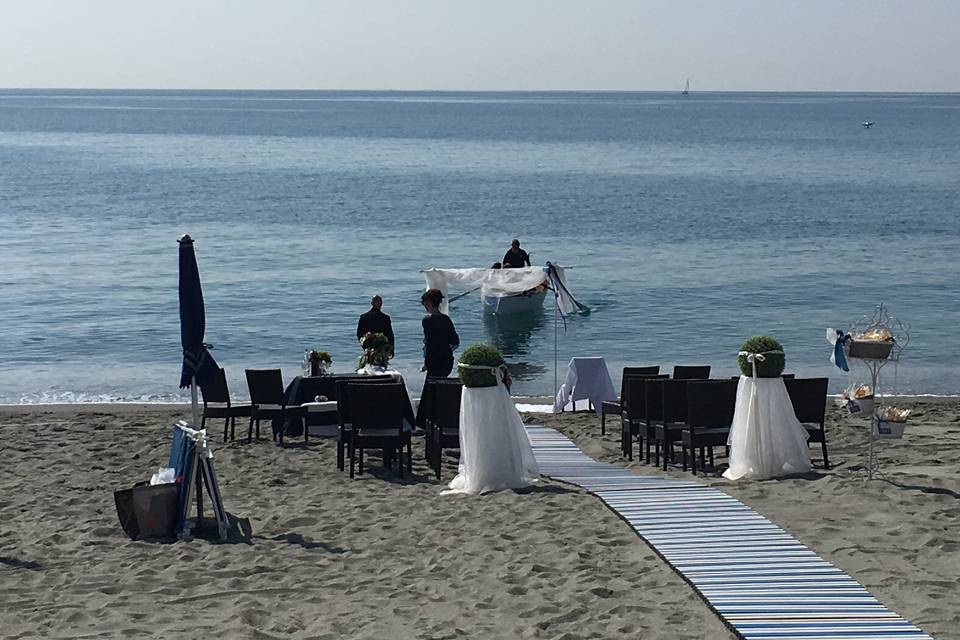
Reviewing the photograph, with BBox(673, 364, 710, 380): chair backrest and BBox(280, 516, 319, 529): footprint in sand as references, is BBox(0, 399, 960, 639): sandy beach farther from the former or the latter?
BBox(673, 364, 710, 380): chair backrest

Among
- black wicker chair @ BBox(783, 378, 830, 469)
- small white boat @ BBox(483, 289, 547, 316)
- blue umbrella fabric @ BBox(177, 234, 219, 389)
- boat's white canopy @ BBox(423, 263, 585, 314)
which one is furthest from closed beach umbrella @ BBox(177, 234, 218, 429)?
small white boat @ BBox(483, 289, 547, 316)

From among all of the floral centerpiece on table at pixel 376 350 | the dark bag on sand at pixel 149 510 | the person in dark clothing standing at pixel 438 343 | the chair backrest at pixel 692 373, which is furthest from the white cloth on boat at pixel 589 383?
the dark bag on sand at pixel 149 510

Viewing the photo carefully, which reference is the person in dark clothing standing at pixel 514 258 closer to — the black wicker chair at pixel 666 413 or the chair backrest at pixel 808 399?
the black wicker chair at pixel 666 413

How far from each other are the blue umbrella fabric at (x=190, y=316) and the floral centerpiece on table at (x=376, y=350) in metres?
3.25

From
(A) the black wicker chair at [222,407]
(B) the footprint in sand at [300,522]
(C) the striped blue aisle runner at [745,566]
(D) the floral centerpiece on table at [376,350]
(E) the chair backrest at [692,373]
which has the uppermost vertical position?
(D) the floral centerpiece on table at [376,350]

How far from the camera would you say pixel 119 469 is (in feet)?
41.8

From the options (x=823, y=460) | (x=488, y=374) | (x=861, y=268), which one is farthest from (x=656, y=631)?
(x=861, y=268)

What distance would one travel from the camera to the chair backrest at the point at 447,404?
1230cm

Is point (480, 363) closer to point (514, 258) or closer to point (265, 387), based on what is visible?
point (265, 387)

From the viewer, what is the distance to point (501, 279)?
1931 cm

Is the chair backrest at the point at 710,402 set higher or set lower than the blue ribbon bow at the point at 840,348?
lower

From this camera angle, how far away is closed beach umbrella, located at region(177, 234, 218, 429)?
10281mm

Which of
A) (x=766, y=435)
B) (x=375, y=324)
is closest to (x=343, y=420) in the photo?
(x=375, y=324)

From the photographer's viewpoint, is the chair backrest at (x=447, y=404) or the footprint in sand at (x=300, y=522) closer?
the footprint in sand at (x=300, y=522)
